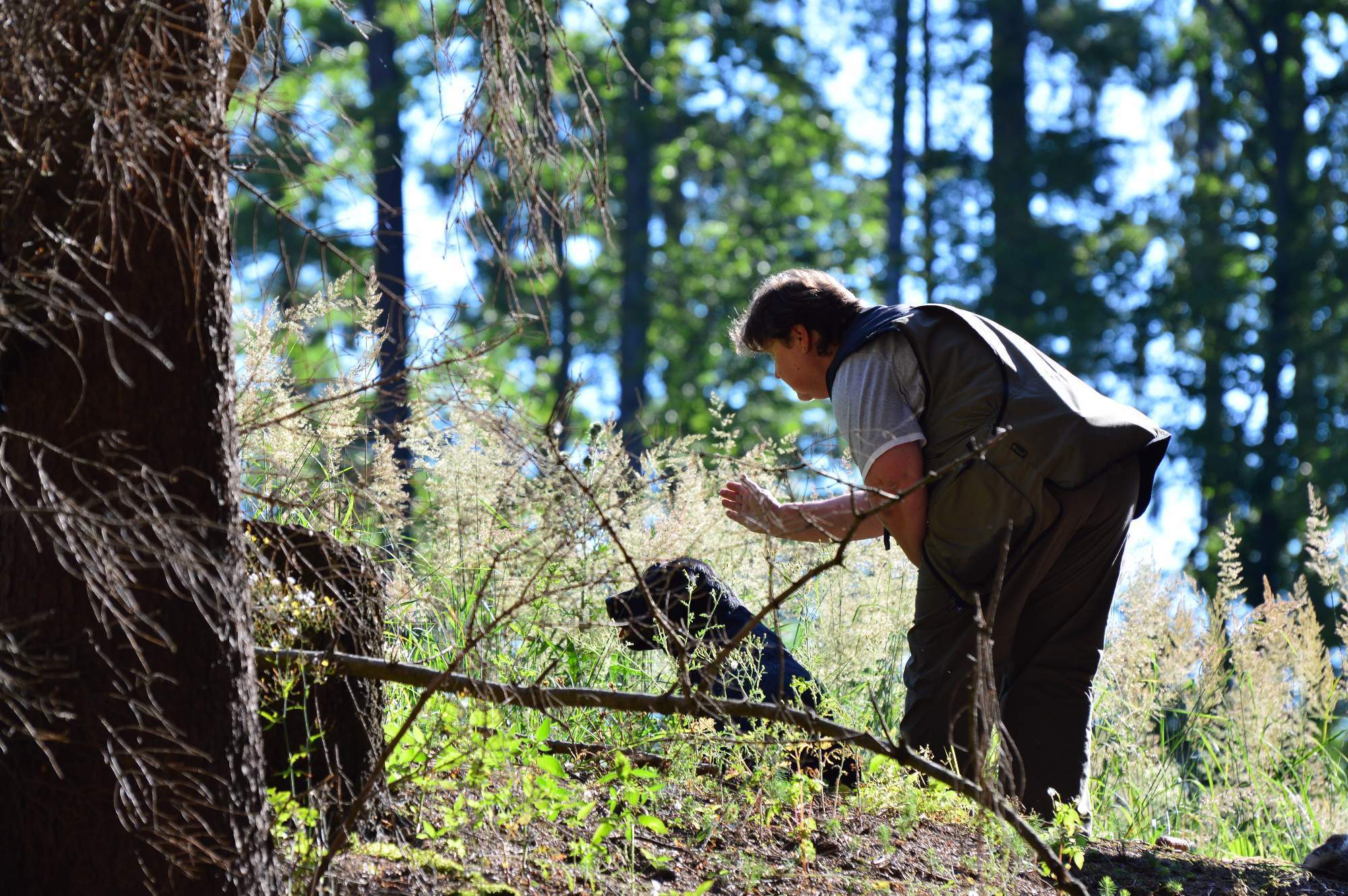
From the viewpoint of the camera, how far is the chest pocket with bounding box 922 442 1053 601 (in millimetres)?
3461

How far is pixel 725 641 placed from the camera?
3713 millimetres

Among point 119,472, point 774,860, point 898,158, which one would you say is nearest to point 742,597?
point 774,860

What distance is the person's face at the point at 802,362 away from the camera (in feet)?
12.4

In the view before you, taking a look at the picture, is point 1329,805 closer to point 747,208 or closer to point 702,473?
point 702,473

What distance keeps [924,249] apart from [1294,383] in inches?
213

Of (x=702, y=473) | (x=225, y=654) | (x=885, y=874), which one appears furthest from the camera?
(x=702, y=473)

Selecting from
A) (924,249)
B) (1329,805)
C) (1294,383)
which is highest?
(924,249)

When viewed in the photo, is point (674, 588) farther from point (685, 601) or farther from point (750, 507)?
point (750, 507)

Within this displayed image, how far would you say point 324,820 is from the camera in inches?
101

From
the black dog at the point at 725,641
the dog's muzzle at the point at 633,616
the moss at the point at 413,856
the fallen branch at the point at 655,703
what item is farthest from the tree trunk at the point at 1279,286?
the moss at the point at 413,856

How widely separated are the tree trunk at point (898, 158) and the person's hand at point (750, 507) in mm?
14327

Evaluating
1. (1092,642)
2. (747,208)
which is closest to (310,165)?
(1092,642)

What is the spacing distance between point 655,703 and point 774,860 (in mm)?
927

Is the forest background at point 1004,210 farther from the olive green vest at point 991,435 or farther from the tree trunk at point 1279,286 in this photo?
the olive green vest at point 991,435
